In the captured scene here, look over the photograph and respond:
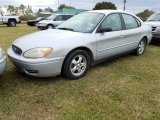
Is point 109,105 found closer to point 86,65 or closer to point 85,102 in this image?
point 85,102

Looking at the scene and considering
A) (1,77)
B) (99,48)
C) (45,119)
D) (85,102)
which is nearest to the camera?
(45,119)

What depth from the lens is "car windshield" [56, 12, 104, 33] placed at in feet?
13.8

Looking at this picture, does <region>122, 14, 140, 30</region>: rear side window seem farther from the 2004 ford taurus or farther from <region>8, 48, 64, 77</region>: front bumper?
<region>8, 48, 64, 77</region>: front bumper

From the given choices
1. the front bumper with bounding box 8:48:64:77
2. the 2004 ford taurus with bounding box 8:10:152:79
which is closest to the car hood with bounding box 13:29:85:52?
the 2004 ford taurus with bounding box 8:10:152:79

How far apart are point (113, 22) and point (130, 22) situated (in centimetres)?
86

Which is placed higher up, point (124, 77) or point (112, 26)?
point (112, 26)

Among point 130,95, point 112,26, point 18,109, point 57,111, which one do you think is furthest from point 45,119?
point 112,26

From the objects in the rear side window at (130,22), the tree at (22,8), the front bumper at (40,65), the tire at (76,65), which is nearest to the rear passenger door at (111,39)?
the rear side window at (130,22)

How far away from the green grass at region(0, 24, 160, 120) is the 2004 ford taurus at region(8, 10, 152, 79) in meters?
0.30

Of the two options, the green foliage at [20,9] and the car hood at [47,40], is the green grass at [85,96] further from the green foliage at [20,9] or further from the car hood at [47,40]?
the green foliage at [20,9]

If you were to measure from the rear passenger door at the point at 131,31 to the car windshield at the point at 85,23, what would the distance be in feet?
3.07

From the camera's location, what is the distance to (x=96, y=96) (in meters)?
3.22

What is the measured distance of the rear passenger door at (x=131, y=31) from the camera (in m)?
4.97

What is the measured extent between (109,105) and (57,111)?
842mm
